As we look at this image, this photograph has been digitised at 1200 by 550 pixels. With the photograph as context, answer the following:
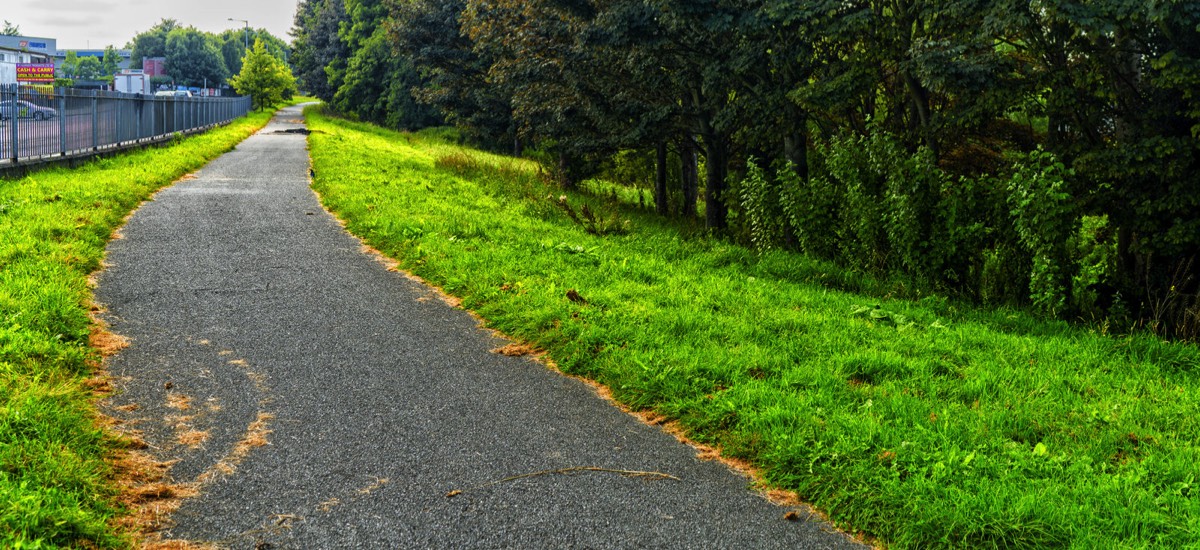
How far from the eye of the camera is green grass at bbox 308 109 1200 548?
391 centimetres

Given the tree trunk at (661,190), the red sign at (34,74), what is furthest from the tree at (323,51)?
the tree trunk at (661,190)

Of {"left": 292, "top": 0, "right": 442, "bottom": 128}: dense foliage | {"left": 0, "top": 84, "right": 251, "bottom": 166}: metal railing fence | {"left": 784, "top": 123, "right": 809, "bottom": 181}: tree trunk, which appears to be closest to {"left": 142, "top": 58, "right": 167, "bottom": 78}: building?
{"left": 292, "top": 0, "right": 442, "bottom": 128}: dense foliage

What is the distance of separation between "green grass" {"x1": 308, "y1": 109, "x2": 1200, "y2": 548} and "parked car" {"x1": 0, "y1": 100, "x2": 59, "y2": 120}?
918 centimetres

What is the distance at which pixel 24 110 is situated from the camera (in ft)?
53.5

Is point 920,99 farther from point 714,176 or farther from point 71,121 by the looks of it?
point 71,121

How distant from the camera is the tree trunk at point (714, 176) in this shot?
1742cm

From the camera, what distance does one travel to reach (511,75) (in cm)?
1883

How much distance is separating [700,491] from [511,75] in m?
15.6

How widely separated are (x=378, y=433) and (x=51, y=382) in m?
1.99

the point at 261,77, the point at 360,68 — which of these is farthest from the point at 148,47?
the point at 360,68

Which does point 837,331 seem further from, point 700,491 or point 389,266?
point 389,266

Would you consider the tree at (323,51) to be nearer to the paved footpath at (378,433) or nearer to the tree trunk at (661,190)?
the tree trunk at (661,190)

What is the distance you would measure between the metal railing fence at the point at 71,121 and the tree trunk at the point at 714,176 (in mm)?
11944

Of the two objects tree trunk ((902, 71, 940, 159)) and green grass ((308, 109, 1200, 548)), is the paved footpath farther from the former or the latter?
tree trunk ((902, 71, 940, 159))
